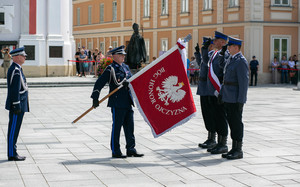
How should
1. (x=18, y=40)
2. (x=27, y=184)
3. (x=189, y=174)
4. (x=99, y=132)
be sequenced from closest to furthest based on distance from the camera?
1. (x=27, y=184)
2. (x=189, y=174)
3. (x=99, y=132)
4. (x=18, y=40)

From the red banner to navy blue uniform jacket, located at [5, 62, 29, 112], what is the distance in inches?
67.7

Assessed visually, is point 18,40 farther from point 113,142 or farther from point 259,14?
point 113,142

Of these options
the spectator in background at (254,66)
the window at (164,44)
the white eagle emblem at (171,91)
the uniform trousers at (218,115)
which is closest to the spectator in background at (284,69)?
the spectator in background at (254,66)

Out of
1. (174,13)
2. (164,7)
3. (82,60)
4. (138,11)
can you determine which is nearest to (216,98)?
(82,60)

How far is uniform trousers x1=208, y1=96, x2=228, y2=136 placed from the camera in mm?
9402

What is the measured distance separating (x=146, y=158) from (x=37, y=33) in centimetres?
2520

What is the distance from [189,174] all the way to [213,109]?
2.24m

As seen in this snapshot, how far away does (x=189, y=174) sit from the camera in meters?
7.56

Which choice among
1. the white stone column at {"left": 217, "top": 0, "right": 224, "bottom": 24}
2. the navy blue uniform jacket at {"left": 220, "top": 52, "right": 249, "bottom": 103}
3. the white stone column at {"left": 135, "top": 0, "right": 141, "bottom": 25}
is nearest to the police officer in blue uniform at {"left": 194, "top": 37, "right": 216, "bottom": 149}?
the navy blue uniform jacket at {"left": 220, "top": 52, "right": 249, "bottom": 103}

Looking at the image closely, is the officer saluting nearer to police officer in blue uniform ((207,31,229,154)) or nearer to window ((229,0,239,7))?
police officer in blue uniform ((207,31,229,154))

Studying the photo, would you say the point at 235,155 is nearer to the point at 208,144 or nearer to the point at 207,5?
the point at 208,144

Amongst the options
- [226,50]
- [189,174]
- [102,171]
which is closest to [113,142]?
[102,171]

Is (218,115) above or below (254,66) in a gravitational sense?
below

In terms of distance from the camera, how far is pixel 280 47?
34.2 metres
